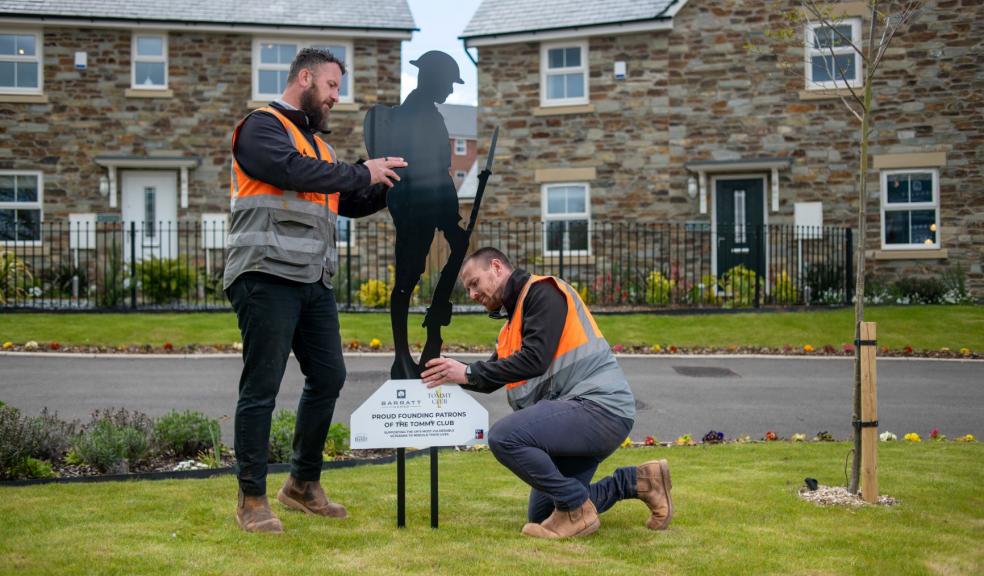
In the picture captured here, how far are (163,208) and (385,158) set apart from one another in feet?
58.7

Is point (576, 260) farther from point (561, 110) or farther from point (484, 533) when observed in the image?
point (484, 533)

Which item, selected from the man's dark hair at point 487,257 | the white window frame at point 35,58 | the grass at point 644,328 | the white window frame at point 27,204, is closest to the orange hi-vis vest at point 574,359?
the man's dark hair at point 487,257

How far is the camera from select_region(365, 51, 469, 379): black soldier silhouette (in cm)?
487

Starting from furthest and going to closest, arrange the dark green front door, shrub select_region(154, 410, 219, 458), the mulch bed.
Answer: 1. the dark green front door
2. the mulch bed
3. shrub select_region(154, 410, 219, 458)

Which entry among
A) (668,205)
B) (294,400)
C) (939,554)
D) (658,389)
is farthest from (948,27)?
(939,554)

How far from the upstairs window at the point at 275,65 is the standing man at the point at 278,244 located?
17.1 metres

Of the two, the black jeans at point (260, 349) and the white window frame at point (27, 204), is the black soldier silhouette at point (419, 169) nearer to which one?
the black jeans at point (260, 349)

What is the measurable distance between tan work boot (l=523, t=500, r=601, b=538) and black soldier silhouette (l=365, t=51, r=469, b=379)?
998 millimetres

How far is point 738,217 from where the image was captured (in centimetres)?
2025

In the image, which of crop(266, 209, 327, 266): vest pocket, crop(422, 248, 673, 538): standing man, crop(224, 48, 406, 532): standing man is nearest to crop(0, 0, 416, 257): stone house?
crop(224, 48, 406, 532): standing man

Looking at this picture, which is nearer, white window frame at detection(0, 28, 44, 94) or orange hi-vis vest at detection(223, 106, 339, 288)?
orange hi-vis vest at detection(223, 106, 339, 288)

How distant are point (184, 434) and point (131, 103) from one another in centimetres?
1618

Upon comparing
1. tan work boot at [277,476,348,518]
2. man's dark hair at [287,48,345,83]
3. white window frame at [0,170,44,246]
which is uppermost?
white window frame at [0,170,44,246]

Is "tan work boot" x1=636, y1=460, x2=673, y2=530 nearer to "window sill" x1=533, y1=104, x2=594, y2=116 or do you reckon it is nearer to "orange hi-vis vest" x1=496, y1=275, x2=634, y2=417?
"orange hi-vis vest" x1=496, y1=275, x2=634, y2=417
